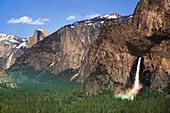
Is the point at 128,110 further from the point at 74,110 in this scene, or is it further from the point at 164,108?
the point at 74,110

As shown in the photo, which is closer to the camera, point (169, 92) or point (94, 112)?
point (94, 112)

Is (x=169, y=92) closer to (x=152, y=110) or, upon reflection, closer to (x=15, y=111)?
(x=152, y=110)

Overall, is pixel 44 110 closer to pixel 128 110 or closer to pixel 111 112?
pixel 111 112

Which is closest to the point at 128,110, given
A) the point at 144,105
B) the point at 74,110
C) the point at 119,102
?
the point at 144,105

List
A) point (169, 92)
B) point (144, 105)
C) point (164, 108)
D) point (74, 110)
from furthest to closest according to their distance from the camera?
point (169, 92), point (74, 110), point (144, 105), point (164, 108)

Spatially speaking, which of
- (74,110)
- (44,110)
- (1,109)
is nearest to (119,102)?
(74,110)

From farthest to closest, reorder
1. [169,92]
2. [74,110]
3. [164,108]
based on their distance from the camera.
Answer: [169,92] < [74,110] < [164,108]

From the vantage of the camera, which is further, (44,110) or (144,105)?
(44,110)

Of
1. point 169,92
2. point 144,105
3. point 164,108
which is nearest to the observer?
point 164,108
